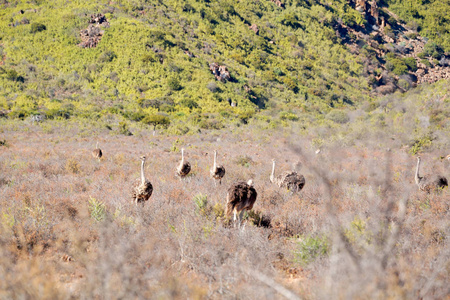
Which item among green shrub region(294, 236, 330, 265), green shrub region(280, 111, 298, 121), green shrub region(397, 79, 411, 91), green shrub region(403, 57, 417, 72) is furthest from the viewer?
green shrub region(403, 57, 417, 72)

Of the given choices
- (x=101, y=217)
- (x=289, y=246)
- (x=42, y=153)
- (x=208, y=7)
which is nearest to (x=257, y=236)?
(x=289, y=246)

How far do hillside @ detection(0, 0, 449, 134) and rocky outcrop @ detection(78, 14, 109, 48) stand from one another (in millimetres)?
141

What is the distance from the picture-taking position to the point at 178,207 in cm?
640

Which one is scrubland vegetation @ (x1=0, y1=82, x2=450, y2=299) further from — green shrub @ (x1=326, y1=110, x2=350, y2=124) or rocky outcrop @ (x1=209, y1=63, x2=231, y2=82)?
rocky outcrop @ (x1=209, y1=63, x2=231, y2=82)

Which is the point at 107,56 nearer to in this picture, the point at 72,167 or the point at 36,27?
the point at 36,27

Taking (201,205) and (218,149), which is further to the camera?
(218,149)

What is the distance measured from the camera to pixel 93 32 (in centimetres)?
4297

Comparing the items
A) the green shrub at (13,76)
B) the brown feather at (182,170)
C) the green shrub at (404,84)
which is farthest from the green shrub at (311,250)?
the green shrub at (404,84)

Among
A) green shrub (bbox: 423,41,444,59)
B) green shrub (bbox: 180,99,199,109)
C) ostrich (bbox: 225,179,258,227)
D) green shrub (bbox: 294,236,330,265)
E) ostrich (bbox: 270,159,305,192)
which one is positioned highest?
green shrub (bbox: 294,236,330,265)

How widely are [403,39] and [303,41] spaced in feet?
81.2

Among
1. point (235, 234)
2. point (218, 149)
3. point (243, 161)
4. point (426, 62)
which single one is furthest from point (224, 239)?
point (426, 62)

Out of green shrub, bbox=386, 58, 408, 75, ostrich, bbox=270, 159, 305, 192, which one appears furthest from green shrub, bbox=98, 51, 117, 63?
green shrub, bbox=386, 58, 408, 75

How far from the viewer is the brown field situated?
2443mm

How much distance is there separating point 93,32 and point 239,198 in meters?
45.1
